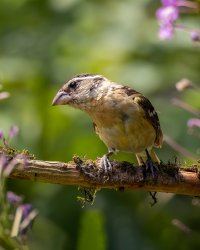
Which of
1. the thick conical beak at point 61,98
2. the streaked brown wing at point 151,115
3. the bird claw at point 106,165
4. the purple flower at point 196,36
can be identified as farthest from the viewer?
the streaked brown wing at point 151,115

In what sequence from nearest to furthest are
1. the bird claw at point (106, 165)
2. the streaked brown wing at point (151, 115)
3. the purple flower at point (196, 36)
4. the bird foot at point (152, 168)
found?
the bird claw at point (106, 165) < the bird foot at point (152, 168) < the purple flower at point (196, 36) < the streaked brown wing at point (151, 115)

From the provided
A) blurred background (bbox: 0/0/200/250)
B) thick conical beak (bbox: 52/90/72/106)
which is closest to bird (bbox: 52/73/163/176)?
thick conical beak (bbox: 52/90/72/106)

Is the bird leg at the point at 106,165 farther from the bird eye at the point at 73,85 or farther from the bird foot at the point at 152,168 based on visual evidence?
the bird eye at the point at 73,85

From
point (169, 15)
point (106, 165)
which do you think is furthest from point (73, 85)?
point (106, 165)

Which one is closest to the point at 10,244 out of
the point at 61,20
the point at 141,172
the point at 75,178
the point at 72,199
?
the point at 75,178

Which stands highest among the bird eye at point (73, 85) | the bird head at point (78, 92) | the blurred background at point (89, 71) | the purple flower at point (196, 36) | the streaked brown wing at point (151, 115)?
the purple flower at point (196, 36)

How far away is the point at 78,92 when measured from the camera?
534 cm

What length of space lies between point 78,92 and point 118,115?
27 cm

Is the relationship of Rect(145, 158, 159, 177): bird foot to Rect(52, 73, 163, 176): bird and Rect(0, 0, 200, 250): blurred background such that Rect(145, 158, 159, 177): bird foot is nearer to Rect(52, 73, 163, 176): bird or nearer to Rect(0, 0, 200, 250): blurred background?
Rect(52, 73, 163, 176): bird

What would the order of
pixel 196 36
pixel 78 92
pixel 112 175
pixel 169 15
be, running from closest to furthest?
1. pixel 112 175
2. pixel 196 36
3. pixel 169 15
4. pixel 78 92

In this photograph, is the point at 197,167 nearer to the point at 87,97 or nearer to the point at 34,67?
the point at 87,97

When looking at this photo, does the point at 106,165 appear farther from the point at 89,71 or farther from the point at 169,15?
the point at 89,71

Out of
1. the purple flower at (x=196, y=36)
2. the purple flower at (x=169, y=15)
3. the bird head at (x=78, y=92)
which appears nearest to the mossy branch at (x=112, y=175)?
the purple flower at (x=196, y=36)

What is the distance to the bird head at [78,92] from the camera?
17.3 feet
